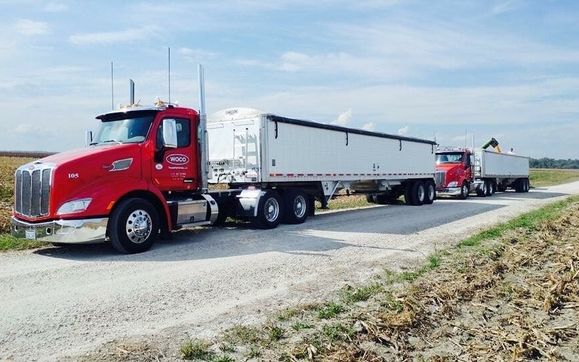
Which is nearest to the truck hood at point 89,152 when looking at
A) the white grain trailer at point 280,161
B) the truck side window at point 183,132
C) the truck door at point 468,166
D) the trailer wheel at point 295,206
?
the truck side window at point 183,132

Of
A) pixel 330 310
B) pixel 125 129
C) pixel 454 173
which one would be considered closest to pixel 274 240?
pixel 125 129

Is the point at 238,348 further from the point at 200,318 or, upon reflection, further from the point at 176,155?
the point at 176,155

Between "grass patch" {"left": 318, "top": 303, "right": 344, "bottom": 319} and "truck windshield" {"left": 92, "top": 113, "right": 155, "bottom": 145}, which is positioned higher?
"truck windshield" {"left": 92, "top": 113, "right": 155, "bottom": 145}

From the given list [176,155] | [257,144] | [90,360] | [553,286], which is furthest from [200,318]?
[257,144]

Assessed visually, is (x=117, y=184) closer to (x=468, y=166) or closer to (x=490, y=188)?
(x=468, y=166)

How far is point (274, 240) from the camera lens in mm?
11016

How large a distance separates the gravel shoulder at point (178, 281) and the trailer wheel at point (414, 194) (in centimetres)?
950

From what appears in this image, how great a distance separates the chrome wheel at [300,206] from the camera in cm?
1432

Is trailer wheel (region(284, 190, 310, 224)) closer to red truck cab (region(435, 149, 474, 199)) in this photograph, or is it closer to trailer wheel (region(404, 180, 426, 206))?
trailer wheel (region(404, 180, 426, 206))

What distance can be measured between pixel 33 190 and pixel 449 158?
928 inches

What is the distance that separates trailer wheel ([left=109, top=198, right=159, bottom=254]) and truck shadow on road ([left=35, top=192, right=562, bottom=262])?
0.21 meters

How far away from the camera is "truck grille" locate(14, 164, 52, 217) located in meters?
8.86

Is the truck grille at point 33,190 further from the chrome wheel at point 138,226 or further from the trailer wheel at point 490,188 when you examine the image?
the trailer wheel at point 490,188

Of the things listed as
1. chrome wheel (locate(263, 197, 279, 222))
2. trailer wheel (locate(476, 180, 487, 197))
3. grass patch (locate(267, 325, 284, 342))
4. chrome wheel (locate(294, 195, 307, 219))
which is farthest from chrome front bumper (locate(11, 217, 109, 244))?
trailer wheel (locate(476, 180, 487, 197))
